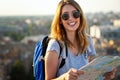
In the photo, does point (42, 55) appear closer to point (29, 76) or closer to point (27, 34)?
point (29, 76)

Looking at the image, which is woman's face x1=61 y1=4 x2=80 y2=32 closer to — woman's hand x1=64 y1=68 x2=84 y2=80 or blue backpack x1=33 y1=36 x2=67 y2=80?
blue backpack x1=33 y1=36 x2=67 y2=80

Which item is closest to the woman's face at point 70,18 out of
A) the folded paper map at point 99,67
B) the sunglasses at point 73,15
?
the sunglasses at point 73,15

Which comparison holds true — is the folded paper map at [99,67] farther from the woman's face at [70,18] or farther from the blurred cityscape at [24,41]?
the blurred cityscape at [24,41]

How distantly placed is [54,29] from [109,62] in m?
0.27

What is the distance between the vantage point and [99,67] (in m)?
1.34

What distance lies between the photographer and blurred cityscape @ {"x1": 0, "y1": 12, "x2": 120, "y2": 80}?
19.0 metres

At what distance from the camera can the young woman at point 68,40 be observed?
1401 mm

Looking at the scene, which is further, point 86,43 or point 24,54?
point 24,54

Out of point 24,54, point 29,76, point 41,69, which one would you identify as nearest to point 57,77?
point 41,69

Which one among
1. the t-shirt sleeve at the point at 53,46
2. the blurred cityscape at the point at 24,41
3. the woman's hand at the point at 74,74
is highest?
the t-shirt sleeve at the point at 53,46

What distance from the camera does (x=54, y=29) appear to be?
4.89 ft

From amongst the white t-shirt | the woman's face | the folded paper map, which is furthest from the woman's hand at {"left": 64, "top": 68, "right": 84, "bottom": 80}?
the woman's face

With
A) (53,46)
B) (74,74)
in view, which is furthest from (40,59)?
(74,74)

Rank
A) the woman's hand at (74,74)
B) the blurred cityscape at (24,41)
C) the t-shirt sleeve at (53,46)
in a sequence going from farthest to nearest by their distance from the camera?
the blurred cityscape at (24,41) → the t-shirt sleeve at (53,46) → the woman's hand at (74,74)
